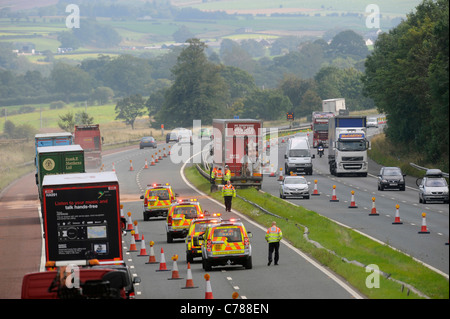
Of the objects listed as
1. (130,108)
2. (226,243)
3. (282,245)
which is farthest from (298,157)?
(130,108)

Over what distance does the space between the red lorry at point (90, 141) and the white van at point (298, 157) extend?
56.9ft

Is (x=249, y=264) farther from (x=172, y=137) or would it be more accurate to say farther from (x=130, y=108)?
(x=130, y=108)

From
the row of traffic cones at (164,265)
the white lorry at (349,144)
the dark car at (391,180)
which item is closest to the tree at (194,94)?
the white lorry at (349,144)

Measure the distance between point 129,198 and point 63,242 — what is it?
31.8 meters

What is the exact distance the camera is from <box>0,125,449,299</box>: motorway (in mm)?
24752

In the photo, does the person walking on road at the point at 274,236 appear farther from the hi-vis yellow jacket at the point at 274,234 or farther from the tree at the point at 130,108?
the tree at the point at 130,108

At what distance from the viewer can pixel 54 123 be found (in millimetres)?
177250

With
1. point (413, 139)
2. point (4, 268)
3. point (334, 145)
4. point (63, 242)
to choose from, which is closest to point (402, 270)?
point (63, 242)

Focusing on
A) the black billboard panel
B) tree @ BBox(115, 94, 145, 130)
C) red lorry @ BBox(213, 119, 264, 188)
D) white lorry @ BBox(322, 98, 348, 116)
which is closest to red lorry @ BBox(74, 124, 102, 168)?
red lorry @ BBox(213, 119, 264, 188)

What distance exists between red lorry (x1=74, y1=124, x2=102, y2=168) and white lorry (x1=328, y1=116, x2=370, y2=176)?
66.8ft

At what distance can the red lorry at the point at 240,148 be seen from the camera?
5303 centimetres

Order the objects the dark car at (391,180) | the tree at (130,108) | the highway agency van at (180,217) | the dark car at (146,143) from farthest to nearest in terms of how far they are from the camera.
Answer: the tree at (130,108), the dark car at (146,143), the dark car at (391,180), the highway agency van at (180,217)

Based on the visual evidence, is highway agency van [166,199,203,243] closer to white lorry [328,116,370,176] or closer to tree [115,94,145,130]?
white lorry [328,116,370,176]
